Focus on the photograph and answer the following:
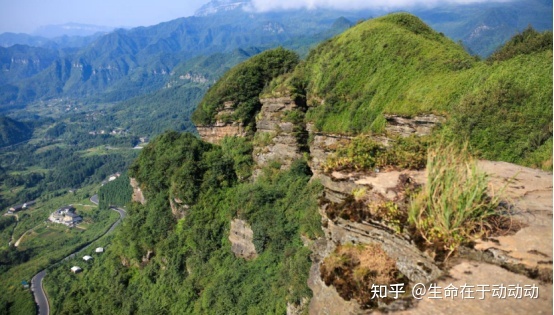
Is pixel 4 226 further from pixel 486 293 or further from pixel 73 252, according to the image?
pixel 486 293

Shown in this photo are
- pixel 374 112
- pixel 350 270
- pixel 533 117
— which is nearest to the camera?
pixel 350 270

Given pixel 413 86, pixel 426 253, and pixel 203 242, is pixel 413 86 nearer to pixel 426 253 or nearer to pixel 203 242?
pixel 203 242

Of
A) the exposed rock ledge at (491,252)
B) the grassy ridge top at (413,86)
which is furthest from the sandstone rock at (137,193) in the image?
the exposed rock ledge at (491,252)

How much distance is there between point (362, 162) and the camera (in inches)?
391

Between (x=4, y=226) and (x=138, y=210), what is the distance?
7371 cm

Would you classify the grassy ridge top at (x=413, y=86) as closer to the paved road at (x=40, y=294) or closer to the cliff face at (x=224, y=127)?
the cliff face at (x=224, y=127)

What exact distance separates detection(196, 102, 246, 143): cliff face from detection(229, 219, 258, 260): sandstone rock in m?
10.6

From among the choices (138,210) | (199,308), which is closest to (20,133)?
(138,210)

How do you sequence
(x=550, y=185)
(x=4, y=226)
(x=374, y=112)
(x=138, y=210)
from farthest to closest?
(x=4, y=226), (x=138, y=210), (x=374, y=112), (x=550, y=185)

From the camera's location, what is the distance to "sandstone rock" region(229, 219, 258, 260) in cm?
2470

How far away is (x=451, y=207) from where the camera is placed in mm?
6426

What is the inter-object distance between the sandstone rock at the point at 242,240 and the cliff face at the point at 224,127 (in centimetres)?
1056

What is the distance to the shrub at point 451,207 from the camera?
6.38m

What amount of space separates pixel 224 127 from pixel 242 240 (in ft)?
42.7
